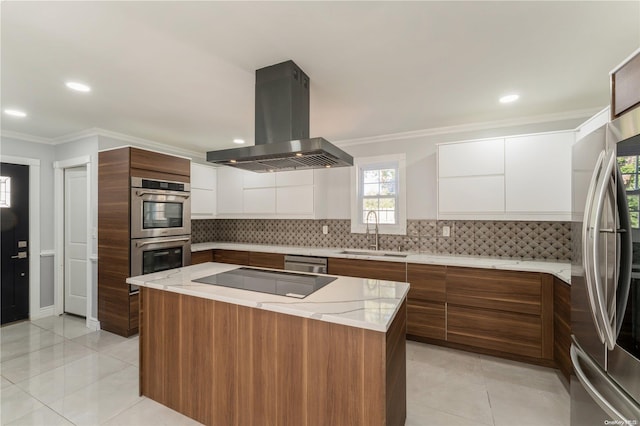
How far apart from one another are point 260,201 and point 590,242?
394cm

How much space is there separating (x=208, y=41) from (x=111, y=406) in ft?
8.94

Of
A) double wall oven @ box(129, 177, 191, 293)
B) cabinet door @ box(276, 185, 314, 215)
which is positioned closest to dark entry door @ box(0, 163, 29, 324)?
double wall oven @ box(129, 177, 191, 293)

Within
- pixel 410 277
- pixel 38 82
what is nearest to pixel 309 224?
pixel 410 277

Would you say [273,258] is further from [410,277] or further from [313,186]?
[410,277]

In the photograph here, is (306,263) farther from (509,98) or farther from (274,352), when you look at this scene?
(509,98)

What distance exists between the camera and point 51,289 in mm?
3990

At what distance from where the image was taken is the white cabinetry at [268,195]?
412cm

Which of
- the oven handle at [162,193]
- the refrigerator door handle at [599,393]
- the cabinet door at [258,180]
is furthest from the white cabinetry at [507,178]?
the oven handle at [162,193]

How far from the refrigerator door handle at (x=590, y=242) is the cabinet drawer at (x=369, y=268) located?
1.83 m

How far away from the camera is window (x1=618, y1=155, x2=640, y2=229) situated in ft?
3.76

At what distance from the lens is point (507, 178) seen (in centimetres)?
295

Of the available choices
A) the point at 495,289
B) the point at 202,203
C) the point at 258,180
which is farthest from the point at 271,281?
the point at 202,203

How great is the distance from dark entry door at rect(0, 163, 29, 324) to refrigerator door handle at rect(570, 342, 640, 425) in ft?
19.3

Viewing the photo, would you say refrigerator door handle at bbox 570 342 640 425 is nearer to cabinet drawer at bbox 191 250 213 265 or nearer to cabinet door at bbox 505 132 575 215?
cabinet door at bbox 505 132 575 215
